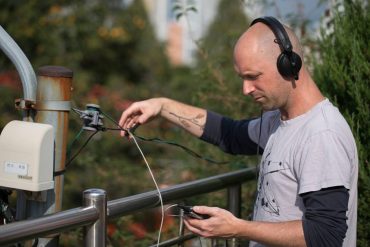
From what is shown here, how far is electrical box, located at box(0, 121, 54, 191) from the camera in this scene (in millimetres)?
1899

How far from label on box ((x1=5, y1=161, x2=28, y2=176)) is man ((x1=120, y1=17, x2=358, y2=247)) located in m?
0.54

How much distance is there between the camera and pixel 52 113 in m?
2.06

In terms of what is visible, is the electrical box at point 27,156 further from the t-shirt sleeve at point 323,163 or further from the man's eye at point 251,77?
the t-shirt sleeve at point 323,163

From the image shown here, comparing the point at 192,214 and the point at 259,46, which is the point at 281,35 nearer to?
the point at 259,46

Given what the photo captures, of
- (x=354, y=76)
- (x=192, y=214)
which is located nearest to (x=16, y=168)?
(x=192, y=214)

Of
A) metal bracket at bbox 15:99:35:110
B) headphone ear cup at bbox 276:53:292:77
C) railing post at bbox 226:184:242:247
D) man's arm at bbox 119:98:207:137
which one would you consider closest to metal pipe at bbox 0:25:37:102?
metal bracket at bbox 15:99:35:110

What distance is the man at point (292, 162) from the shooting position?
6.42 feet

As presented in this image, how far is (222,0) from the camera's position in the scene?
19234 mm

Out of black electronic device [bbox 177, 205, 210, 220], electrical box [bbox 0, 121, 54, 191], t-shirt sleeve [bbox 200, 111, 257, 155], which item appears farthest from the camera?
t-shirt sleeve [bbox 200, 111, 257, 155]

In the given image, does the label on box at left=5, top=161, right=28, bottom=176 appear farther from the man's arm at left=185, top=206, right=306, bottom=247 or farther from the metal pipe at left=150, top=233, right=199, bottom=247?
the metal pipe at left=150, top=233, right=199, bottom=247

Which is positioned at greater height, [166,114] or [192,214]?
[166,114]

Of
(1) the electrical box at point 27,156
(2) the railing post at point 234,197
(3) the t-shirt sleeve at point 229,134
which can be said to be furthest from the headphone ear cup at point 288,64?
(2) the railing post at point 234,197

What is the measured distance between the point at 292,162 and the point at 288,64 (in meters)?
0.32

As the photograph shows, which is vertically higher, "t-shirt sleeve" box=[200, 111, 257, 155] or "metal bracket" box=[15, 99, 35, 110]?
"metal bracket" box=[15, 99, 35, 110]
